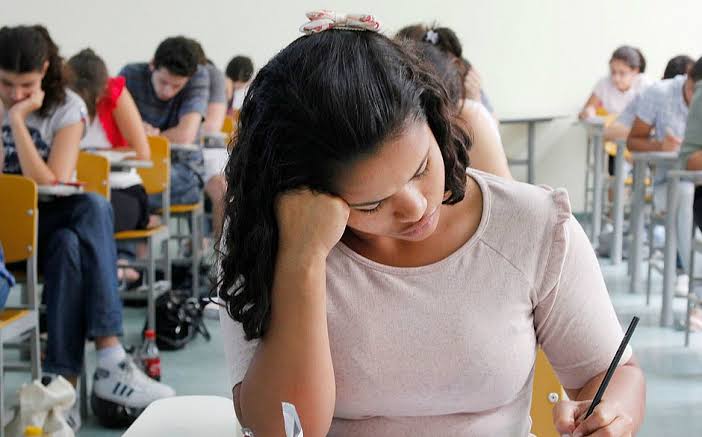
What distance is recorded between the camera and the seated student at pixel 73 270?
2.66 metres

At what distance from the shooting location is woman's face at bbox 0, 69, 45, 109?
297 centimetres

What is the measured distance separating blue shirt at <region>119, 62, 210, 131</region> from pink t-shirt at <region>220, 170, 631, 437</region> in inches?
150

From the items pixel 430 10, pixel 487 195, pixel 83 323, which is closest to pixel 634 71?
pixel 430 10

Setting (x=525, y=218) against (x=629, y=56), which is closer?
(x=525, y=218)

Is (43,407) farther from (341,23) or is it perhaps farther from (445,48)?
(341,23)

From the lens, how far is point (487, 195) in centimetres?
105

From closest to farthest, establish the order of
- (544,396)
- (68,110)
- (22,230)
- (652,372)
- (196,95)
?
(544,396)
(22,230)
(68,110)
(652,372)
(196,95)

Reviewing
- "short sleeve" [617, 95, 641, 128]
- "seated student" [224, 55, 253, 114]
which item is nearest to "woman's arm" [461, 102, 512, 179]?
"short sleeve" [617, 95, 641, 128]

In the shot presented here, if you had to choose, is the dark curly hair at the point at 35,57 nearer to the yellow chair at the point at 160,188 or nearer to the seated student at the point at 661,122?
the yellow chair at the point at 160,188

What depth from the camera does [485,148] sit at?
2.07 metres

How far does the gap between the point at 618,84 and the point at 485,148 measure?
530 centimetres

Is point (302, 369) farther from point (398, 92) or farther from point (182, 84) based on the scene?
point (182, 84)

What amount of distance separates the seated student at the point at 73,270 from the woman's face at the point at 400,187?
1.85 meters

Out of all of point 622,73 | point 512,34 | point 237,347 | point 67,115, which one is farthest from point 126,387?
point 512,34
